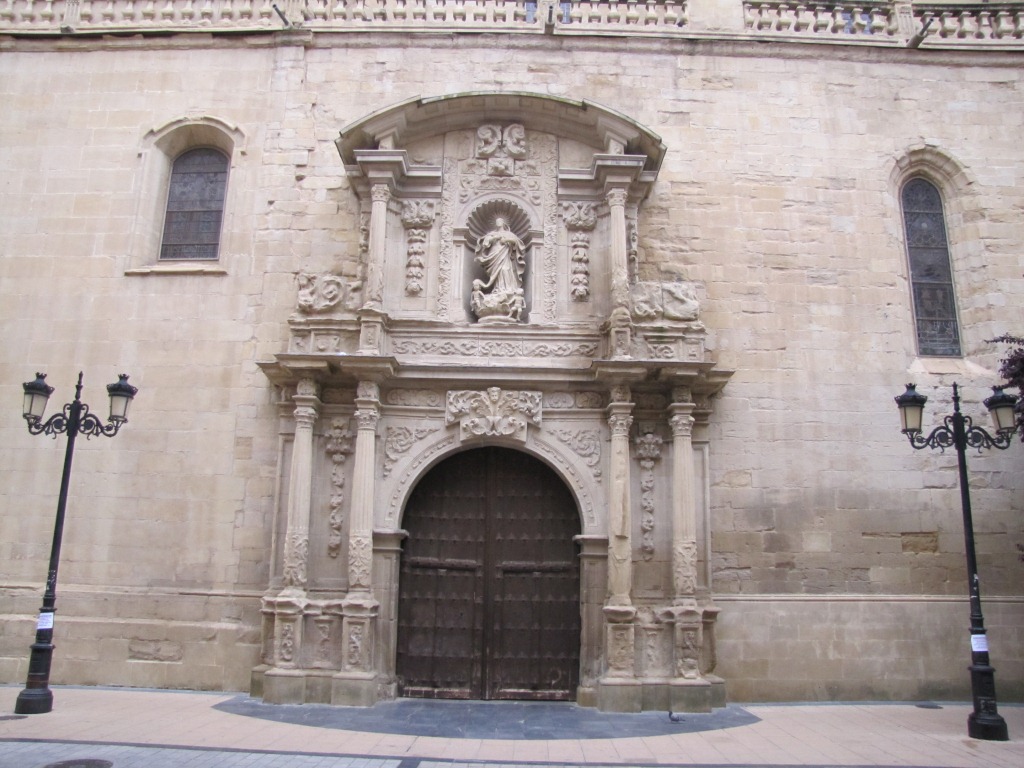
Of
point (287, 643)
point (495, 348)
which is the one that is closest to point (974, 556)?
point (495, 348)

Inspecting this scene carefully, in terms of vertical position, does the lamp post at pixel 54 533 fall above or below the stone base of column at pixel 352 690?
above

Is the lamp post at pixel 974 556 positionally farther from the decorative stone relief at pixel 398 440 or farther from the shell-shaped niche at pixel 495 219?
the decorative stone relief at pixel 398 440

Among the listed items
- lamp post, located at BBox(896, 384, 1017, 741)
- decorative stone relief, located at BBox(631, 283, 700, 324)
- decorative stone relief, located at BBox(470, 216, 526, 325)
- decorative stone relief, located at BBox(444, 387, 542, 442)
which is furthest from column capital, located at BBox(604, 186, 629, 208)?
lamp post, located at BBox(896, 384, 1017, 741)

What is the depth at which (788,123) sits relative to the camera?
40.7 feet

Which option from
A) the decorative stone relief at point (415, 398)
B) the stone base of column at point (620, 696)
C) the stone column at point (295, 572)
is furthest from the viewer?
the decorative stone relief at point (415, 398)

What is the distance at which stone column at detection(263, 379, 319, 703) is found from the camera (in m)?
9.70

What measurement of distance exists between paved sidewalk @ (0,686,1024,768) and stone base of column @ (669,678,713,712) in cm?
22

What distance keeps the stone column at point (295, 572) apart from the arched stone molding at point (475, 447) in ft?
3.38

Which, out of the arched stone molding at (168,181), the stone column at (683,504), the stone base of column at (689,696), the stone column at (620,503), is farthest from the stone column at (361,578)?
the stone column at (683,504)

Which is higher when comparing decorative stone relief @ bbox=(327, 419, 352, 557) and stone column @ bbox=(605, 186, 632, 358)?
stone column @ bbox=(605, 186, 632, 358)

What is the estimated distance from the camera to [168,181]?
41.6 feet

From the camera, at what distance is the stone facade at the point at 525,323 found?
1048cm

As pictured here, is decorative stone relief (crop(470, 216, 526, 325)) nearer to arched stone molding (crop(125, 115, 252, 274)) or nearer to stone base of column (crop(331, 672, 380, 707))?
arched stone molding (crop(125, 115, 252, 274))

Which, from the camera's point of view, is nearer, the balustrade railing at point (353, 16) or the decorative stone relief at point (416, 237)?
the decorative stone relief at point (416, 237)
